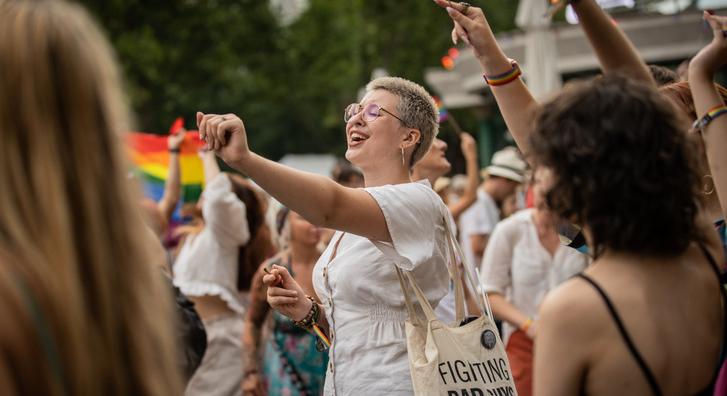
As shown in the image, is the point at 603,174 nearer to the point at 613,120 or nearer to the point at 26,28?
the point at 613,120

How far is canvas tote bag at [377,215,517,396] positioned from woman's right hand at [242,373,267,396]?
2610mm

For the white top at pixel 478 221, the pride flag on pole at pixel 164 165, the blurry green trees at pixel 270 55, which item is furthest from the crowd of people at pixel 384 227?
the blurry green trees at pixel 270 55

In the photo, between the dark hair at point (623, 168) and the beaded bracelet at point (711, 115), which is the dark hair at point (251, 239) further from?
the dark hair at point (623, 168)

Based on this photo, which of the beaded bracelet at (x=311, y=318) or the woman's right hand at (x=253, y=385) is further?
the woman's right hand at (x=253, y=385)

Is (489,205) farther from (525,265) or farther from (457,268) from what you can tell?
(457,268)

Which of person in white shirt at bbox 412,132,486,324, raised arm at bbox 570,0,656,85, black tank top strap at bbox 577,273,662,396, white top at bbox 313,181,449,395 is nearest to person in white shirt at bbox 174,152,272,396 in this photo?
person in white shirt at bbox 412,132,486,324

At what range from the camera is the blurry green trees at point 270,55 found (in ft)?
76.1

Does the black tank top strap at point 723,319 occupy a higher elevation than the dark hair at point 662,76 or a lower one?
lower

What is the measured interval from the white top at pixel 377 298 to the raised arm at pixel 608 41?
794 millimetres

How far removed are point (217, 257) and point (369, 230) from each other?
3.31 meters

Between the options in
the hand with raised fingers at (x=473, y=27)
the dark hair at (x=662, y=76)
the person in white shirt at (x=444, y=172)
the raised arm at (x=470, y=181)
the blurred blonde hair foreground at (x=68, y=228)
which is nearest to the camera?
the blurred blonde hair foreground at (x=68, y=228)

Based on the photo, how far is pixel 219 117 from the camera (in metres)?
2.60

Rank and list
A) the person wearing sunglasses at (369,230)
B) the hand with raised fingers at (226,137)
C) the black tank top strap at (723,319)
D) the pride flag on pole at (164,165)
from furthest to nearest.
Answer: the pride flag on pole at (164,165), the person wearing sunglasses at (369,230), the hand with raised fingers at (226,137), the black tank top strap at (723,319)

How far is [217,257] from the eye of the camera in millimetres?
6043
